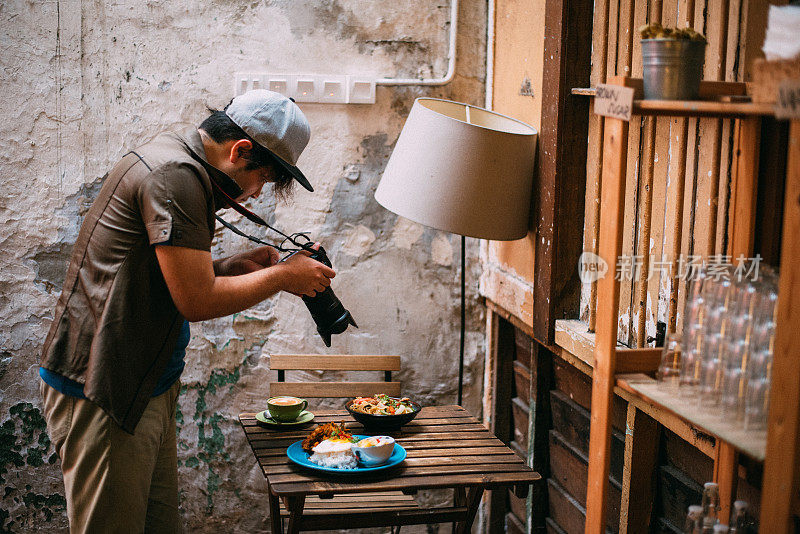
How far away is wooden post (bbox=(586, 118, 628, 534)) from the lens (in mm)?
1545

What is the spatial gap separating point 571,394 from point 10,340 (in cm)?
214

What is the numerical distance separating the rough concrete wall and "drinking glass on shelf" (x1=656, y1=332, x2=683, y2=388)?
166cm

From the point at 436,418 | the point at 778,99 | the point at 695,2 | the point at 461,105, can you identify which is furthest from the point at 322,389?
the point at 778,99

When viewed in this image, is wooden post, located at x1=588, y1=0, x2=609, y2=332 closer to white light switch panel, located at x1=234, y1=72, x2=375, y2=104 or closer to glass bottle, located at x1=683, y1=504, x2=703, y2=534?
glass bottle, located at x1=683, y1=504, x2=703, y2=534

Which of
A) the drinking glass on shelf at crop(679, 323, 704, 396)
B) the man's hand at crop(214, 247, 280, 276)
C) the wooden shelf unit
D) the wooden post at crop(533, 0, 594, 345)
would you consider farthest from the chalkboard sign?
the man's hand at crop(214, 247, 280, 276)

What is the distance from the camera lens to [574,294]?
8.16 feet

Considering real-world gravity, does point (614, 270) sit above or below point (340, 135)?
below

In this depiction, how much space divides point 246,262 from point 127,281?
449 mm

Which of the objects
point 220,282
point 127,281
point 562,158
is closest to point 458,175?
point 562,158

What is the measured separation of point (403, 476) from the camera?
2.07 m

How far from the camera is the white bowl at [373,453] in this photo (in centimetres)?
206

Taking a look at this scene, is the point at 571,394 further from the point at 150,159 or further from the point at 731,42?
the point at 150,159

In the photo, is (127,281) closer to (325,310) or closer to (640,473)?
(325,310)

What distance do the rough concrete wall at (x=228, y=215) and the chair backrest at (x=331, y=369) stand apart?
0.34 meters
